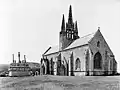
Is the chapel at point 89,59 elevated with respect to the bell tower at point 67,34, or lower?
lower

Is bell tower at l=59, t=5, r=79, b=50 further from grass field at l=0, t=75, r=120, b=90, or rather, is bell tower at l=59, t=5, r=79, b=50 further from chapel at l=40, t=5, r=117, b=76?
grass field at l=0, t=75, r=120, b=90

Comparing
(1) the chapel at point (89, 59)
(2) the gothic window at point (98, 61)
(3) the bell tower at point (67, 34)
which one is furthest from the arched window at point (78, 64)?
(3) the bell tower at point (67, 34)

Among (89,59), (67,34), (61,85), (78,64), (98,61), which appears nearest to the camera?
(61,85)

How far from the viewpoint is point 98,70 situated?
40.2 m

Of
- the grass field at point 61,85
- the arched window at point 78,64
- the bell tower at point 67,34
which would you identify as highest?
the bell tower at point 67,34

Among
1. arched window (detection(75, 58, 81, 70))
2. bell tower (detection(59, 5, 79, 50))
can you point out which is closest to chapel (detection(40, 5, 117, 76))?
arched window (detection(75, 58, 81, 70))

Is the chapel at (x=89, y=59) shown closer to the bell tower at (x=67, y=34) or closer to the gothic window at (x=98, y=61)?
the gothic window at (x=98, y=61)

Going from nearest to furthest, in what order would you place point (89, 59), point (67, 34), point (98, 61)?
point (89, 59) < point (98, 61) < point (67, 34)

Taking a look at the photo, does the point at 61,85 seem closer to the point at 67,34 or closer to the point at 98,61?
the point at 98,61

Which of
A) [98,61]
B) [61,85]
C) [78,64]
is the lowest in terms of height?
[61,85]

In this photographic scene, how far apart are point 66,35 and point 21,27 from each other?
39440 millimetres

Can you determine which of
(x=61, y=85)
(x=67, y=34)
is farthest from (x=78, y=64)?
(x=61, y=85)

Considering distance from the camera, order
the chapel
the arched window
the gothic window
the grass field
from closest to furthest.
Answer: the grass field → the chapel → the gothic window → the arched window

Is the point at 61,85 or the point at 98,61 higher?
the point at 98,61
